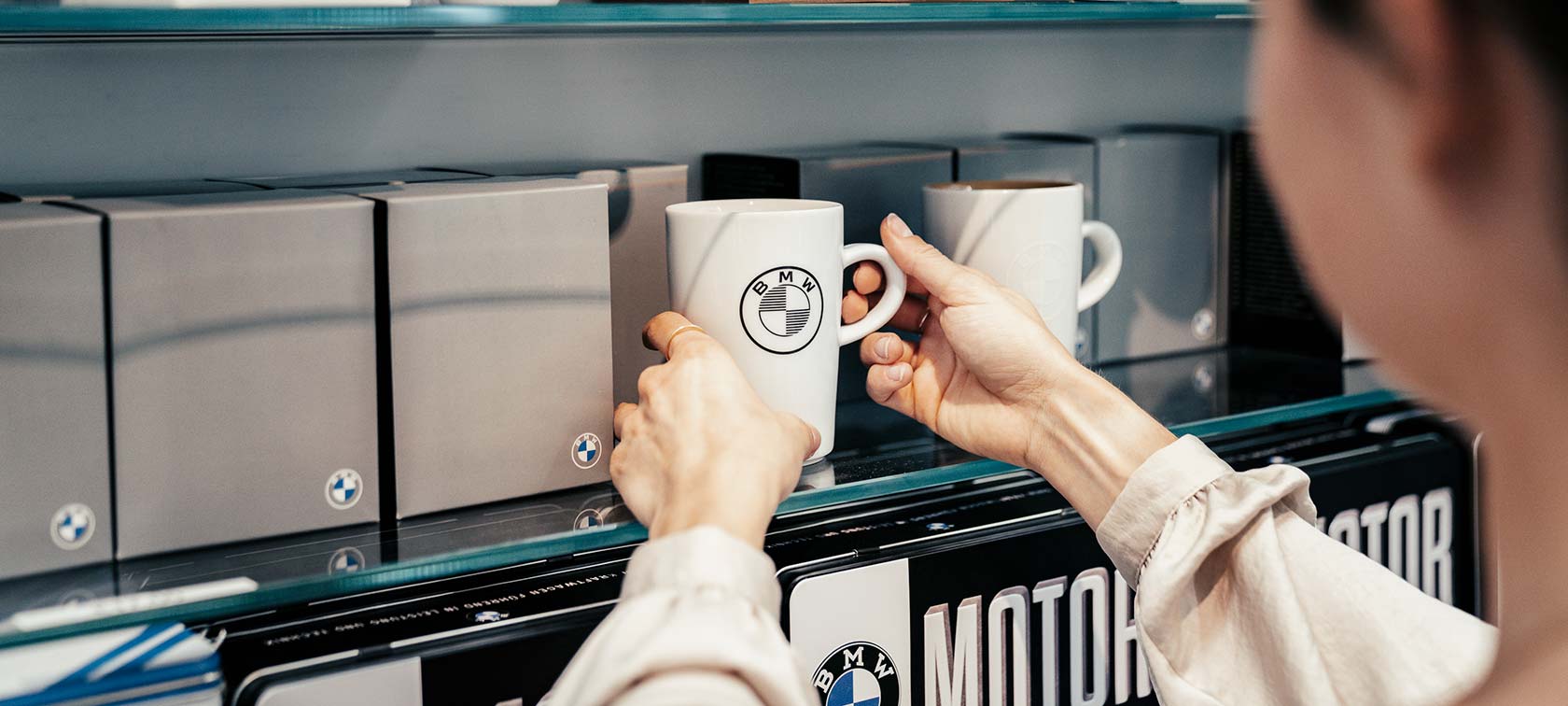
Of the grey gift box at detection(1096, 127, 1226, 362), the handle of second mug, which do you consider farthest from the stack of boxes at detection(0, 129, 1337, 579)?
the grey gift box at detection(1096, 127, 1226, 362)

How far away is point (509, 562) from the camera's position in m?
0.73

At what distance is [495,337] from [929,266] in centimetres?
28

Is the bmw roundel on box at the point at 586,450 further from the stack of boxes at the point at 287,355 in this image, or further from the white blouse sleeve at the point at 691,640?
the white blouse sleeve at the point at 691,640

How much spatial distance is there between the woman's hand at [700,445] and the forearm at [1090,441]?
0.51 ft

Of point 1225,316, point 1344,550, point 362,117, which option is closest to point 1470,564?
point 1225,316

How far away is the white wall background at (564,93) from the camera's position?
0.83 m

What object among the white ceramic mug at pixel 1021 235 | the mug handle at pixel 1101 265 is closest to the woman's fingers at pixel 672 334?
the white ceramic mug at pixel 1021 235

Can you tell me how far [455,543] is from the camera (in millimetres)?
722

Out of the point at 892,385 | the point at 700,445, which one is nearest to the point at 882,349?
the point at 892,385

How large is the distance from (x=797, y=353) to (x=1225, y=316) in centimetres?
55

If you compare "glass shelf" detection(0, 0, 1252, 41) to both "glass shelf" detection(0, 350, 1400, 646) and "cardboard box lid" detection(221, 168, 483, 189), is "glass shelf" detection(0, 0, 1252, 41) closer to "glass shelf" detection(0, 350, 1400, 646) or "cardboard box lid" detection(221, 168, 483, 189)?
"cardboard box lid" detection(221, 168, 483, 189)

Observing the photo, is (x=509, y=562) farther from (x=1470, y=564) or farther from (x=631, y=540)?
(x=1470, y=564)

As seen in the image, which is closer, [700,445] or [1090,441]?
[700,445]

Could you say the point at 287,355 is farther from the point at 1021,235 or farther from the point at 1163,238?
the point at 1163,238
